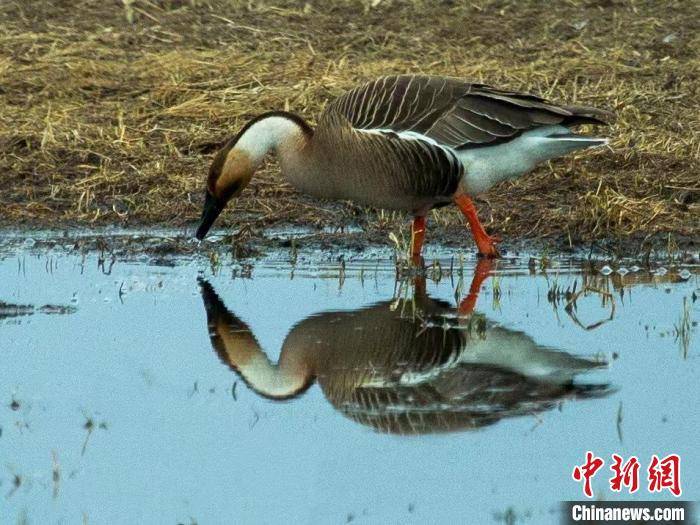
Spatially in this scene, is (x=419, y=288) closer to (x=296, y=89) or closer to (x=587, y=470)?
(x=587, y=470)

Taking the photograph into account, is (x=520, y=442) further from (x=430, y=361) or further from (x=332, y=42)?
(x=332, y=42)

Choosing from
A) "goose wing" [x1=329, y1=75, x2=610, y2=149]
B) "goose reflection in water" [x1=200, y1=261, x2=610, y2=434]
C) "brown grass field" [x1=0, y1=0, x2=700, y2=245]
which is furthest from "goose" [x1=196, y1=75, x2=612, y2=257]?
"goose reflection in water" [x1=200, y1=261, x2=610, y2=434]

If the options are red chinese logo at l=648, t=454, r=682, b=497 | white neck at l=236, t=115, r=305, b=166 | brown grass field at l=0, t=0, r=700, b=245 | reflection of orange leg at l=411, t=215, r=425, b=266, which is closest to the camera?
red chinese logo at l=648, t=454, r=682, b=497

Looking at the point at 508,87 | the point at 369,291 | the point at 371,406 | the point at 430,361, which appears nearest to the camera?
the point at 371,406

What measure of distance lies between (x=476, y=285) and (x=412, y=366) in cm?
194

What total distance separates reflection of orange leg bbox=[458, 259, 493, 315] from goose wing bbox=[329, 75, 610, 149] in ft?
2.53

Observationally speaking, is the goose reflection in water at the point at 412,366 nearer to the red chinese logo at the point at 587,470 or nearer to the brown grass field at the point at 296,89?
the red chinese logo at the point at 587,470

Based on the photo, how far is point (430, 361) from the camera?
22.5 ft

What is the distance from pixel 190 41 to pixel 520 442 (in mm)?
9714

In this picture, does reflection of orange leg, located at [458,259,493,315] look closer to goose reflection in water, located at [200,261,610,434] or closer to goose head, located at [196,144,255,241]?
goose reflection in water, located at [200,261,610,434]

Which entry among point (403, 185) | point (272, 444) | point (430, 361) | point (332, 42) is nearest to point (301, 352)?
point (430, 361)

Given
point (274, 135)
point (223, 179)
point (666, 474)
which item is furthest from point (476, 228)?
point (666, 474)

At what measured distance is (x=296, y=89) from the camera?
12.9m

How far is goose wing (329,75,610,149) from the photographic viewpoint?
30.3ft
